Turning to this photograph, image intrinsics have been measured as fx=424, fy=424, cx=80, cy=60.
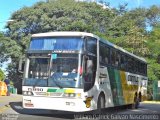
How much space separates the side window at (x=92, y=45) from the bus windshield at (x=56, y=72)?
102 centimetres

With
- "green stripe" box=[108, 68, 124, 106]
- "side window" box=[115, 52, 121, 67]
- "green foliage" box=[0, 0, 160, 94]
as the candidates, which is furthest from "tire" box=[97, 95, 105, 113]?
"green foliage" box=[0, 0, 160, 94]

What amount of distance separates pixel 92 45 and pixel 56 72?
2.30m

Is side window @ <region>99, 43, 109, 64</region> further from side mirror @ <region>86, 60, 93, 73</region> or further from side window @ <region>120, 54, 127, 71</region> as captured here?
side window @ <region>120, 54, 127, 71</region>

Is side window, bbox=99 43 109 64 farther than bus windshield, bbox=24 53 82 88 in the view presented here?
Yes

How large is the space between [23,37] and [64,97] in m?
41.2

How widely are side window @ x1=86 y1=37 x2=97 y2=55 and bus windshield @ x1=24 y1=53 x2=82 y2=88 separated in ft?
3.34

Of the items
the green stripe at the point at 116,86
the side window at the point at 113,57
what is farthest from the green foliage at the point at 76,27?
the side window at the point at 113,57

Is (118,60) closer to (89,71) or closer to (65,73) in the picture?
(89,71)

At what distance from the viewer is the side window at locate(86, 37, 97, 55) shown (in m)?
18.0

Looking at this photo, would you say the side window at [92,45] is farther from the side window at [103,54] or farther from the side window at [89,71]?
the side window at [103,54]

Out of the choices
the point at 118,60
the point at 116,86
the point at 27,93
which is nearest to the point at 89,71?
the point at 27,93

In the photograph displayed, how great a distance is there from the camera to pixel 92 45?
60.6 feet

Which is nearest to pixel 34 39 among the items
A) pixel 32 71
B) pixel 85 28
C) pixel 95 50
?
pixel 32 71

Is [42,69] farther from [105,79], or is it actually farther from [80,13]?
[80,13]
